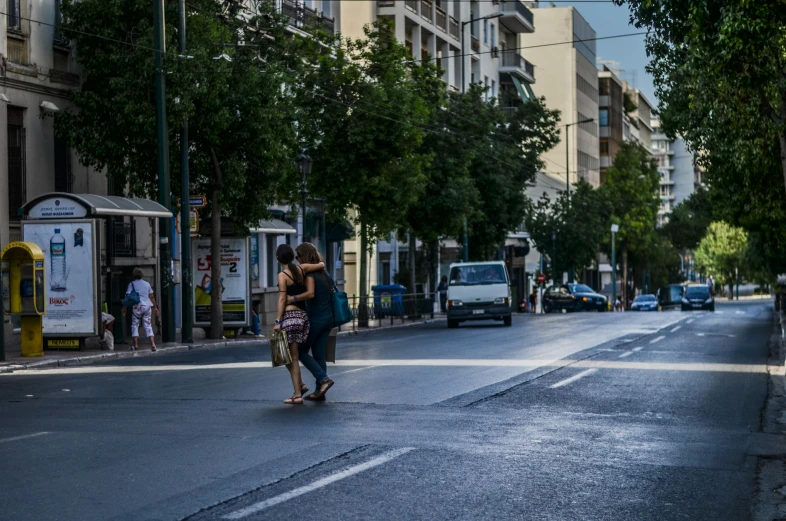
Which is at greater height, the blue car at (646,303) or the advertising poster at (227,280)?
the advertising poster at (227,280)

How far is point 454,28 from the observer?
7006cm

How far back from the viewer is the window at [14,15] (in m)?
29.0

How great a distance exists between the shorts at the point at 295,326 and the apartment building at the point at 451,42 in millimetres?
33887

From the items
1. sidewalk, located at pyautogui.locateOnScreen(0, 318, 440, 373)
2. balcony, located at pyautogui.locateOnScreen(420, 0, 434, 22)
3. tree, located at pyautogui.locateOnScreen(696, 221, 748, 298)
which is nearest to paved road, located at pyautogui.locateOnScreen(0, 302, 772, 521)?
sidewalk, located at pyautogui.locateOnScreen(0, 318, 440, 373)

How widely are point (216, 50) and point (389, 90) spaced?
11.0m

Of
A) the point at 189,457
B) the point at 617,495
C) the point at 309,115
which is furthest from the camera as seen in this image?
the point at 309,115

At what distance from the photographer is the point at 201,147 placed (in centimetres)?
3081

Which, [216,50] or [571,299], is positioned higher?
[216,50]

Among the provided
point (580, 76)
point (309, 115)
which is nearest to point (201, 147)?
point (309, 115)

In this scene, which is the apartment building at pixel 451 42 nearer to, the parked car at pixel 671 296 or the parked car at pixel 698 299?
the parked car at pixel 698 299

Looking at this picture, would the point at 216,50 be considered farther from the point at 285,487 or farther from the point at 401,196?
the point at 285,487

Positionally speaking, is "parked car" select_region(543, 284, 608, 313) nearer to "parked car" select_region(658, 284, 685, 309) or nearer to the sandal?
"parked car" select_region(658, 284, 685, 309)

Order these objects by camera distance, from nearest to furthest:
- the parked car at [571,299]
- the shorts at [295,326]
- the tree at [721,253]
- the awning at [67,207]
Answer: the shorts at [295,326], the awning at [67,207], the parked car at [571,299], the tree at [721,253]

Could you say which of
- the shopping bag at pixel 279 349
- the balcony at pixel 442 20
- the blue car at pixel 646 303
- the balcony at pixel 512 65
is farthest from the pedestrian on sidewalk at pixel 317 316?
the balcony at pixel 512 65
